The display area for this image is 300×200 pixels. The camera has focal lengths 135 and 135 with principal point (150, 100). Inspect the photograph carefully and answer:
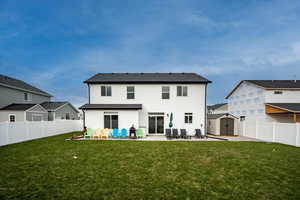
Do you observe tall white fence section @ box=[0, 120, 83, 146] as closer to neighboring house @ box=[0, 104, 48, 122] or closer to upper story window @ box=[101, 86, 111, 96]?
neighboring house @ box=[0, 104, 48, 122]

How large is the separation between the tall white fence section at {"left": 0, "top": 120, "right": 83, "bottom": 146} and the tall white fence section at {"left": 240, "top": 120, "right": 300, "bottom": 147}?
20241 millimetres

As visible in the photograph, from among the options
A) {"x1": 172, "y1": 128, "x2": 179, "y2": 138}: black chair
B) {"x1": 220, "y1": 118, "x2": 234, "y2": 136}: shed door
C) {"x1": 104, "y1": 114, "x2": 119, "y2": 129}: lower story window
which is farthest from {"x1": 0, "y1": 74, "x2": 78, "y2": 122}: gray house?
{"x1": 220, "y1": 118, "x2": 234, "y2": 136}: shed door

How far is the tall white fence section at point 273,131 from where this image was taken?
383 inches

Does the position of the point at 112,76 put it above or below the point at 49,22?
below

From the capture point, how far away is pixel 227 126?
1458cm

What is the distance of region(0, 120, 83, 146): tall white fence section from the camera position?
9.35 metres

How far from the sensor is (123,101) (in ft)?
46.9

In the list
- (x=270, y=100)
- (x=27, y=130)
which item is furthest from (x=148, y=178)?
(x=270, y=100)

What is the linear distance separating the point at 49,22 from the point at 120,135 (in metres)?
19.2

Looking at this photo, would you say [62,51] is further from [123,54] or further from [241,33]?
[241,33]

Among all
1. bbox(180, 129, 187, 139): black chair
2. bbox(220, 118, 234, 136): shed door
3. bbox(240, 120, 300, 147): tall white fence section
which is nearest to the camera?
bbox(240, 120, 300, 147): tall white fence section

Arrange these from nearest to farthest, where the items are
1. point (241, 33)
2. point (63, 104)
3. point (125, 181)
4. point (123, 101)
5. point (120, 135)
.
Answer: point (125, 181) → point (120, 135) → point (123, 101) → point (241, 33) → point (63, 104)

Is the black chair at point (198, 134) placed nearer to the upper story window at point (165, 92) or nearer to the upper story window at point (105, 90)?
the upper story window at point (165, 92)

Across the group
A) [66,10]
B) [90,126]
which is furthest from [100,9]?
[90,126]
